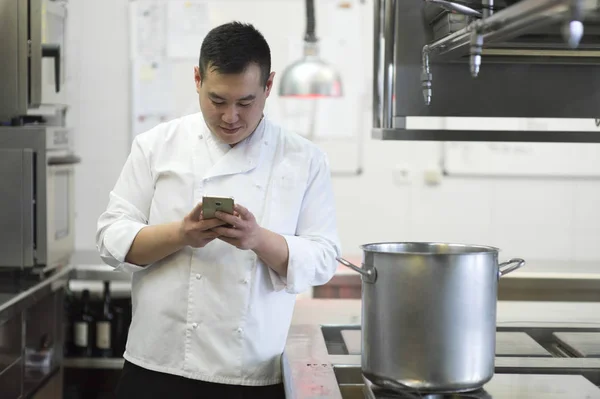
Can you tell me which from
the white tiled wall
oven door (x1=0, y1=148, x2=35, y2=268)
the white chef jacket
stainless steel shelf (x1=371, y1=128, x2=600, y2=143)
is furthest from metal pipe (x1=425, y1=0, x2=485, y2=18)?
the white tiled wall

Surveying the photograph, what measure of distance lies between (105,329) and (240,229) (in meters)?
2.44

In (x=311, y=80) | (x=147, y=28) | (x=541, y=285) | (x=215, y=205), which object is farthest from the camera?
(x=147, y=28)

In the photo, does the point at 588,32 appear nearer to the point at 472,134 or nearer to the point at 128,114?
the point at 472,134

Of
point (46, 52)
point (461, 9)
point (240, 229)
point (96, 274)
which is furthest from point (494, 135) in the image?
point (96, 274)

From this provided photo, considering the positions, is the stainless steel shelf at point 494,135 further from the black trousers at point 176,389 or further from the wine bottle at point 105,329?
the wine bottle at point 105,329

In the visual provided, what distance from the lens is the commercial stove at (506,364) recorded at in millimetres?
1501

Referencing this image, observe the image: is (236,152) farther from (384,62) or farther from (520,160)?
(520,160)

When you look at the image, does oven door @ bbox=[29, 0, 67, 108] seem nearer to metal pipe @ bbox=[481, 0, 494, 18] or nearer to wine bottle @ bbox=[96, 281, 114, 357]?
wine bottle @ bbox=[96, 281, 114, 357]

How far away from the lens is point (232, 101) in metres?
1.79

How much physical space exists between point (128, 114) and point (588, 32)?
361 centimetres

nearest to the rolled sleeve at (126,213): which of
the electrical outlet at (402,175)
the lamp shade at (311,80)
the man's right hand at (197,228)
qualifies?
the man's right hand at (197,228)

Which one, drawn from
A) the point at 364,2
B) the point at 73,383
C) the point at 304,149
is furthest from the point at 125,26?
the point at 304,149

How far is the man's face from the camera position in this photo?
1.78 m

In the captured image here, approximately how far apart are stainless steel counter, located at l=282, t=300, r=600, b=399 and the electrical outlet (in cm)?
209
